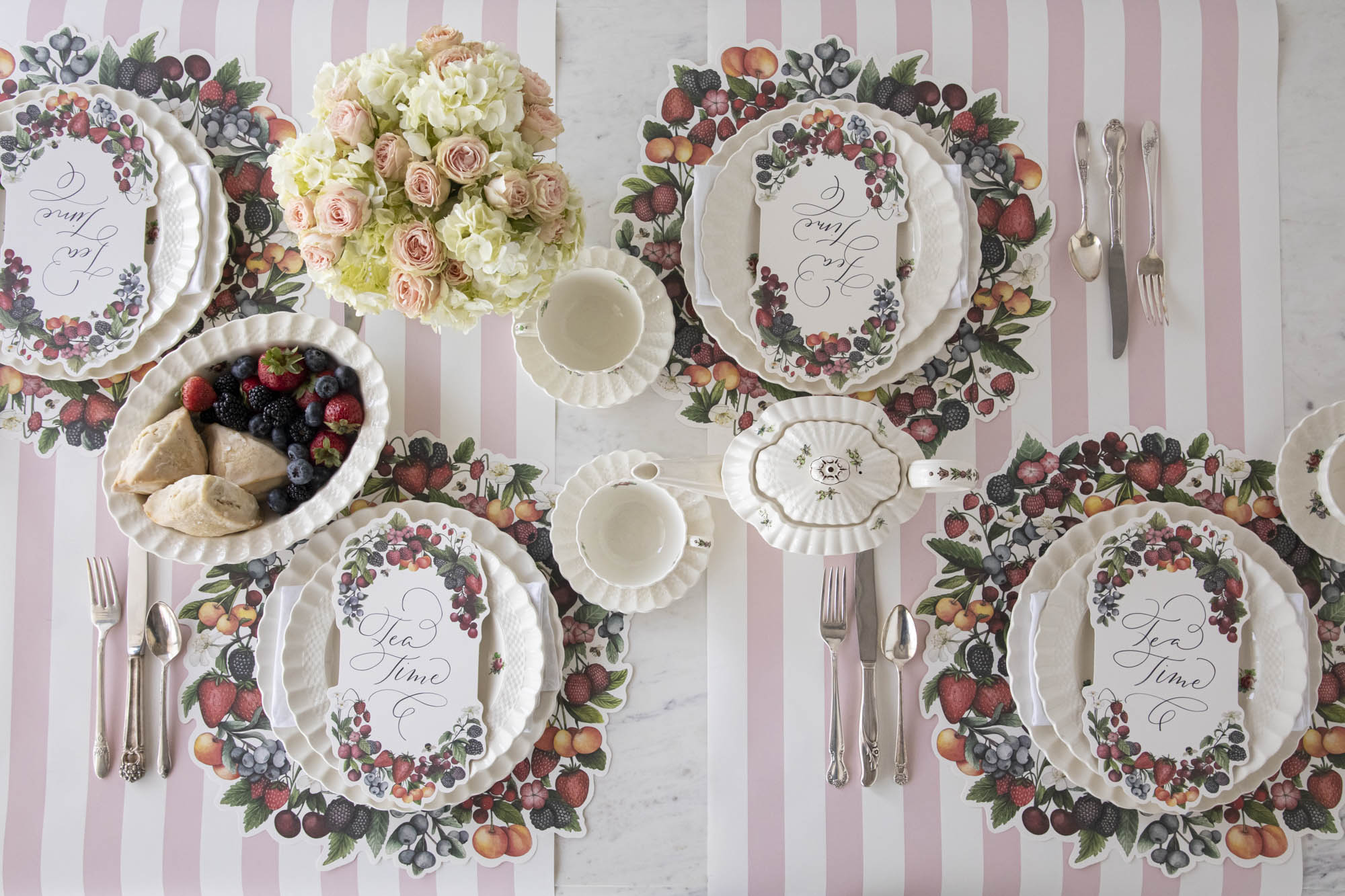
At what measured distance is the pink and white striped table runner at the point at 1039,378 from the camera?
4.75ft

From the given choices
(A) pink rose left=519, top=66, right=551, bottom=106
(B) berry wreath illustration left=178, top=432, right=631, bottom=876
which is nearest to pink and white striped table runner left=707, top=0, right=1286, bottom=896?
(B) berry wreath illustration left=178, top=432, right=631, bottom=876

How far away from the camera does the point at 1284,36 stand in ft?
5.07

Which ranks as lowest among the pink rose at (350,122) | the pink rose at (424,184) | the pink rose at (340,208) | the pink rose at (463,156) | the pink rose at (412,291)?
the pink rose at (412,291)

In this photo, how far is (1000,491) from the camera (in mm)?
1484

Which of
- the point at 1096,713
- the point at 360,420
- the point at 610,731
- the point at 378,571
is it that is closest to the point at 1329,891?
the point at 1096,713

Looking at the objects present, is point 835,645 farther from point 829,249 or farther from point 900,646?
point 829,249

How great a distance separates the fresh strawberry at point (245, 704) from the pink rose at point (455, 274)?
88 cm

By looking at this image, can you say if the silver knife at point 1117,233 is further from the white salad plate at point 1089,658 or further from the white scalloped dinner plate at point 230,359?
the white scalloped dinner plate at point 230,359

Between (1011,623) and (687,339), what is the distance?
762mm

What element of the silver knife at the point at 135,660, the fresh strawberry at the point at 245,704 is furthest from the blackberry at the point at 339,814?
the silver knife at the point at 135,660

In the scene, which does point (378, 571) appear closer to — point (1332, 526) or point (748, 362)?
point (748, 362)

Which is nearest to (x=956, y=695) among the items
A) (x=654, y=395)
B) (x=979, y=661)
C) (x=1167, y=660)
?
(x=979, y=661)

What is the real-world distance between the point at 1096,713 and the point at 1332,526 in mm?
555

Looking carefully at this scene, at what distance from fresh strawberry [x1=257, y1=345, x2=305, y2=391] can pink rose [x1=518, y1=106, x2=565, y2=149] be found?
577mm
